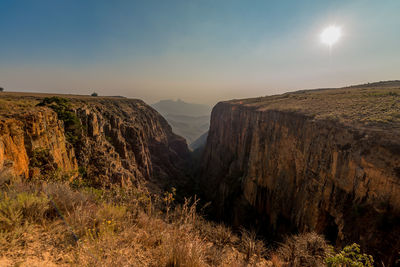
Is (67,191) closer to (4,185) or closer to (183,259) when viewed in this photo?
A: (4,185)

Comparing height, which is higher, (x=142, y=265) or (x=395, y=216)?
(x=142, y=265)

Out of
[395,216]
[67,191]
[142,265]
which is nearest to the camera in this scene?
[142,265]

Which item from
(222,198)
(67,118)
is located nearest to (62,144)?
(67,118)

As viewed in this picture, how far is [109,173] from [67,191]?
15.3 metres

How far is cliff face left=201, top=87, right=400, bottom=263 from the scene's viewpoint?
808 centimetres

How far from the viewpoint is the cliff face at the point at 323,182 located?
8.08 m

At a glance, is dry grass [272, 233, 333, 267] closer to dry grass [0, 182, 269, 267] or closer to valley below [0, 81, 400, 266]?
valley below [0, 81, 400, 266]

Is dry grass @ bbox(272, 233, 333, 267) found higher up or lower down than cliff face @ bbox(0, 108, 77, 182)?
lower down

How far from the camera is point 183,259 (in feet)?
8.25

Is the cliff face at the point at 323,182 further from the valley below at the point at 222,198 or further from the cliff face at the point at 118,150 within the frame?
the cliff face at the point at 118,150

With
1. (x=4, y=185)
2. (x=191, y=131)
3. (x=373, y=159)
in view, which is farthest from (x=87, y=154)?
(x=191, y=131)

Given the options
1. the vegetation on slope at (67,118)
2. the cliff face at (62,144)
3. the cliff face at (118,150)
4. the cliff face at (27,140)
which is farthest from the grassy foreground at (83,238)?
the cliff face at (118,150)

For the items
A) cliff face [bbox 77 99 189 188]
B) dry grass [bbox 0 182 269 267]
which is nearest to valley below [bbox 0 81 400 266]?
Result: dry grass [bbox 0 182 269 267]

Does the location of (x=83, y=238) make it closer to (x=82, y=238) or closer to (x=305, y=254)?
(x=82, y=238)
